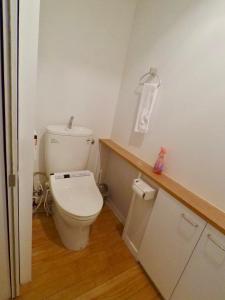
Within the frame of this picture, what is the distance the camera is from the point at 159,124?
138 centimetres

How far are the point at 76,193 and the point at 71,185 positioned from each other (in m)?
0.11

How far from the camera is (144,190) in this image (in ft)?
4.15

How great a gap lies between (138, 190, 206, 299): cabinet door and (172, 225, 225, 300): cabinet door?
1.5 inches

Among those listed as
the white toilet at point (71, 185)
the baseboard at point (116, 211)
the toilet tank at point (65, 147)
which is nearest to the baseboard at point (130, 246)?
the baseboard at point (116, 211)

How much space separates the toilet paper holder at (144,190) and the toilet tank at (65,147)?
0.60 metres

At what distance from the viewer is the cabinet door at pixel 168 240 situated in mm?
1019

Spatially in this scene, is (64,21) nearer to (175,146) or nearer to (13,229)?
(175,146)

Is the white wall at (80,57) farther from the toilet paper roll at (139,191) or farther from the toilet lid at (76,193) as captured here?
the toilet paper roll at (139,191)

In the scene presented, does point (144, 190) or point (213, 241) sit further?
point (144, 190)

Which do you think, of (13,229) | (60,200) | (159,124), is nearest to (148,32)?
(159,124)

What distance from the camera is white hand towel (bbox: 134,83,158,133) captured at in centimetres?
139

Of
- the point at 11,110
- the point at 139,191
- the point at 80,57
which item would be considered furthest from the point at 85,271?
the point at 80,57

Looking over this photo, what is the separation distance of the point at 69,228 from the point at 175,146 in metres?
1.03

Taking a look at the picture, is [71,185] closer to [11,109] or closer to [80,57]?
[11,109]
